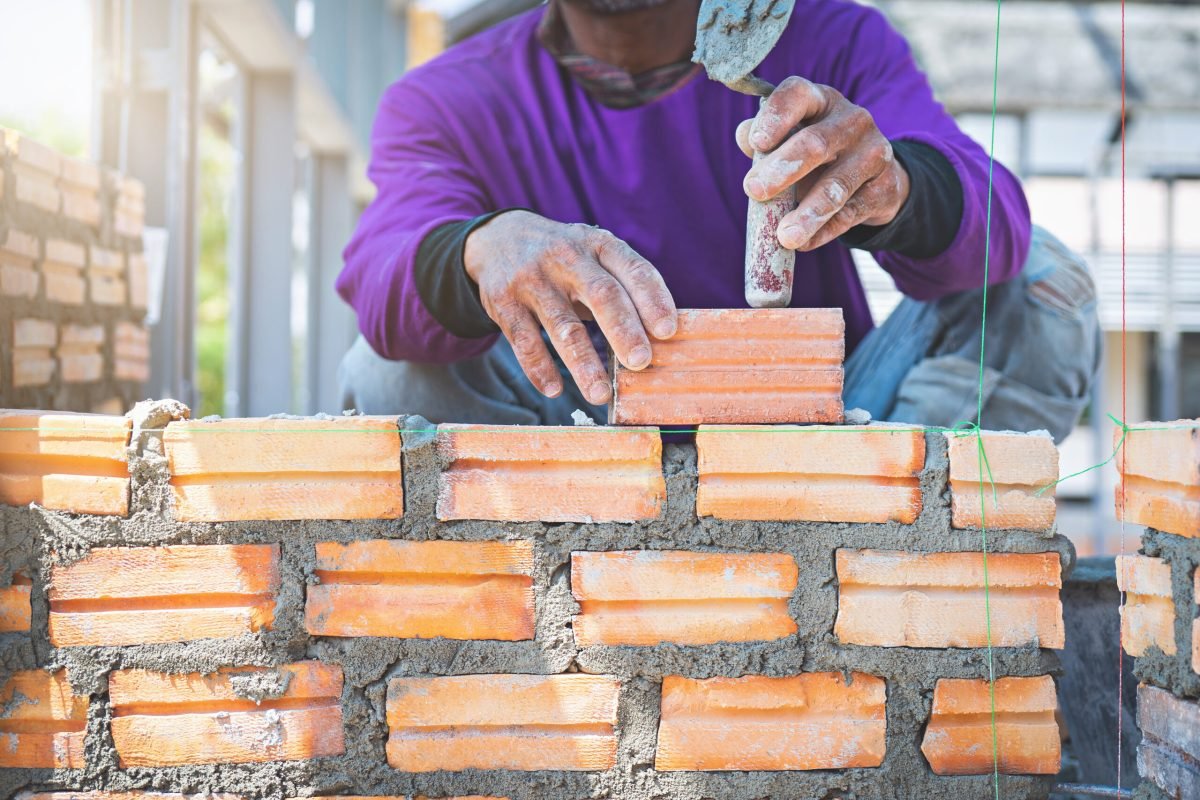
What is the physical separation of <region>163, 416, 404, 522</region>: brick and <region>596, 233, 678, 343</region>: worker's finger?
16.2 inches

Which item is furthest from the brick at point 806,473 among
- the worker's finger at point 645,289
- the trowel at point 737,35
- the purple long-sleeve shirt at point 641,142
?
the purple long-sleeve shirt at point 641,142

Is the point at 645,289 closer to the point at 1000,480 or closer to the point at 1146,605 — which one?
the point at 1000,480

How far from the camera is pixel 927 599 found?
5.04 feet

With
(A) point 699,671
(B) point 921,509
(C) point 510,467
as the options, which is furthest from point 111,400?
(B) point 921,509

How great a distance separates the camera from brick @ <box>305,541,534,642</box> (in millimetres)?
1538

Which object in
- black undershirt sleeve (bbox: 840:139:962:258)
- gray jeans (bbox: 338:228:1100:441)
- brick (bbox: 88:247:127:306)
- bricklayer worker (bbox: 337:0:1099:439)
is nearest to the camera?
black undershirt sleeve (bbox: 840:139:962:258)

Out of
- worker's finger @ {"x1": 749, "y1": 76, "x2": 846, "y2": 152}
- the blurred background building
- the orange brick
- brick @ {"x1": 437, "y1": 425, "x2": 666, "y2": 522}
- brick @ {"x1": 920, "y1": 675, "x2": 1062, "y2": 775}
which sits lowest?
brick @ {"x1": 920, "y1": 675, "x2": 1062, "y2": 775}

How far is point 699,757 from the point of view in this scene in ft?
5.02

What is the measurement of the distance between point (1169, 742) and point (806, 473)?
620 millimetres

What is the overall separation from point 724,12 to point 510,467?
0.72 metres

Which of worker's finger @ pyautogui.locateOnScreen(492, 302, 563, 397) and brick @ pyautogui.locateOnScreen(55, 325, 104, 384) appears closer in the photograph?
worker's finger @ pyautogui.locateOnScreen(492, 302, 563, 397)

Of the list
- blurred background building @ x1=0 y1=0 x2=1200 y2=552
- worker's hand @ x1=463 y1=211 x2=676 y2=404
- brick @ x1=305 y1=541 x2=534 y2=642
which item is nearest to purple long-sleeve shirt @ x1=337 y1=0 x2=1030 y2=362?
worker's hand @ x1=463 y1=211 x2=676 y2=404

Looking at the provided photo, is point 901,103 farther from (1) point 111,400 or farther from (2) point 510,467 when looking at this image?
(1) point 111,400

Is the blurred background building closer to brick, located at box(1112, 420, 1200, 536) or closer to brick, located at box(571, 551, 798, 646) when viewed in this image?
brick, located at box(571, 551, 798, 646)
